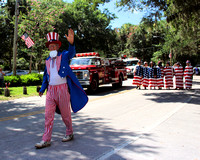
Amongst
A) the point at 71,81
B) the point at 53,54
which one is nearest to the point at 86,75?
the point at 71,81

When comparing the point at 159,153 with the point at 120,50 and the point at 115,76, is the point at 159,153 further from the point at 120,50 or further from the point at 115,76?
the point at 120,50

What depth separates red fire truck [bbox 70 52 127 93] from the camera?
1355cm

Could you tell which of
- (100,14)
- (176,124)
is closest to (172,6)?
(176,124)

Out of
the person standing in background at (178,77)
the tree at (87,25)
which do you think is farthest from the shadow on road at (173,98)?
the tree at (87,25)

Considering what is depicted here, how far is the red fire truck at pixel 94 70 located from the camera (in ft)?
44.4

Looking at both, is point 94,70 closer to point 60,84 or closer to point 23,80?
point 23,80

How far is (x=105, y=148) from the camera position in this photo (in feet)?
13.9

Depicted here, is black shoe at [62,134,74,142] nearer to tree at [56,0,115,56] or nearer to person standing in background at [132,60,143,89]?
person standing in background at [132,60,143,89]

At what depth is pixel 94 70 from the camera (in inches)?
548

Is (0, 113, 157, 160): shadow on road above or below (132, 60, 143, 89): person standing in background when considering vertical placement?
below

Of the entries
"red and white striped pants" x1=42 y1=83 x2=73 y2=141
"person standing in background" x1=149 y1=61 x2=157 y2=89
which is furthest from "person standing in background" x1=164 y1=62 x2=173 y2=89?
"red and white striped pants" x1=42 y1=83 x2=73 y2=141

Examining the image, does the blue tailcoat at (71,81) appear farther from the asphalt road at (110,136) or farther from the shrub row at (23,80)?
the shrub row at (23,80)

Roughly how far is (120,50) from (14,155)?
55.4 metres

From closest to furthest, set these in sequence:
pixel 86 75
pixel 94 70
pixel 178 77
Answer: pixel 86 75, pixel 94 70, pixel 178 77
